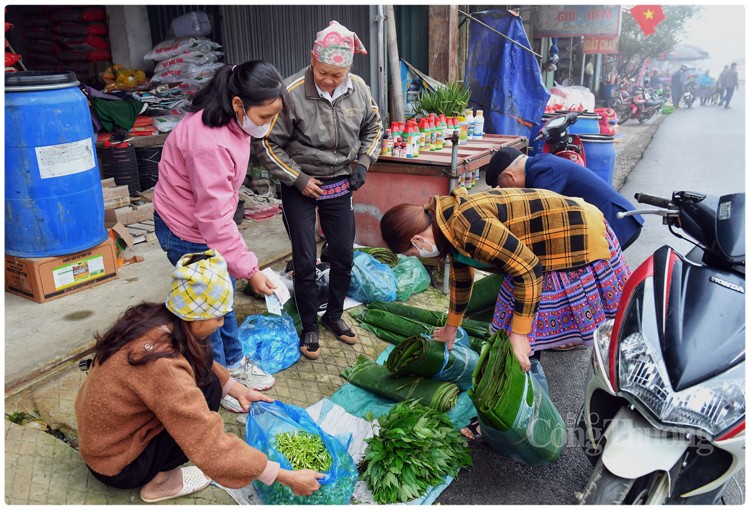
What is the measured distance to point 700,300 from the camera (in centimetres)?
185

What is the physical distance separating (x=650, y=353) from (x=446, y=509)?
3.31ft

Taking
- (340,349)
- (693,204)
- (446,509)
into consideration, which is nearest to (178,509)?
(446,509)

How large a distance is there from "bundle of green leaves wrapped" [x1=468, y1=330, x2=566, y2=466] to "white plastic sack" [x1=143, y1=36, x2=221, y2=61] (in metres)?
5.36

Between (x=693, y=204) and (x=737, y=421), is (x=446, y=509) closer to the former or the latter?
(x=737, y=421)

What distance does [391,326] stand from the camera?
366 cm

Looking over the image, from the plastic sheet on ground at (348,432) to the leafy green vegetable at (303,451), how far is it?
23 cm

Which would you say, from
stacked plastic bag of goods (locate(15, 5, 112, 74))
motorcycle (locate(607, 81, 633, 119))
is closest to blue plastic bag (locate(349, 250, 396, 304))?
stacked plastic bag of goods (locate(15, 5, 112, 74))

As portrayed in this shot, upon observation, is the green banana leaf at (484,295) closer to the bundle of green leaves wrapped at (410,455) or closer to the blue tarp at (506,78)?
the bundle of green leaves wrapped at (410,455)

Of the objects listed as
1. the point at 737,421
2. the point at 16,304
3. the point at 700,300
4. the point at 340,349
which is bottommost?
the point at 340,349

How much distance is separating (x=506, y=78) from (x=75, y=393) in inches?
242

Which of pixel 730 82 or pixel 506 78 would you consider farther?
pixel 730 82

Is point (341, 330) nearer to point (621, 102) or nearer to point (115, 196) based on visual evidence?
point (115, 196)

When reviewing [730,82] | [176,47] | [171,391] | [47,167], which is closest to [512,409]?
[171,391]

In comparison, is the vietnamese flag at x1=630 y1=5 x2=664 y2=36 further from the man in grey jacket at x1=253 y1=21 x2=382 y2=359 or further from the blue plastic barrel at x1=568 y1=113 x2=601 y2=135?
the man in grey jacket at x1=253 y1=21 x2=382 y2=359
